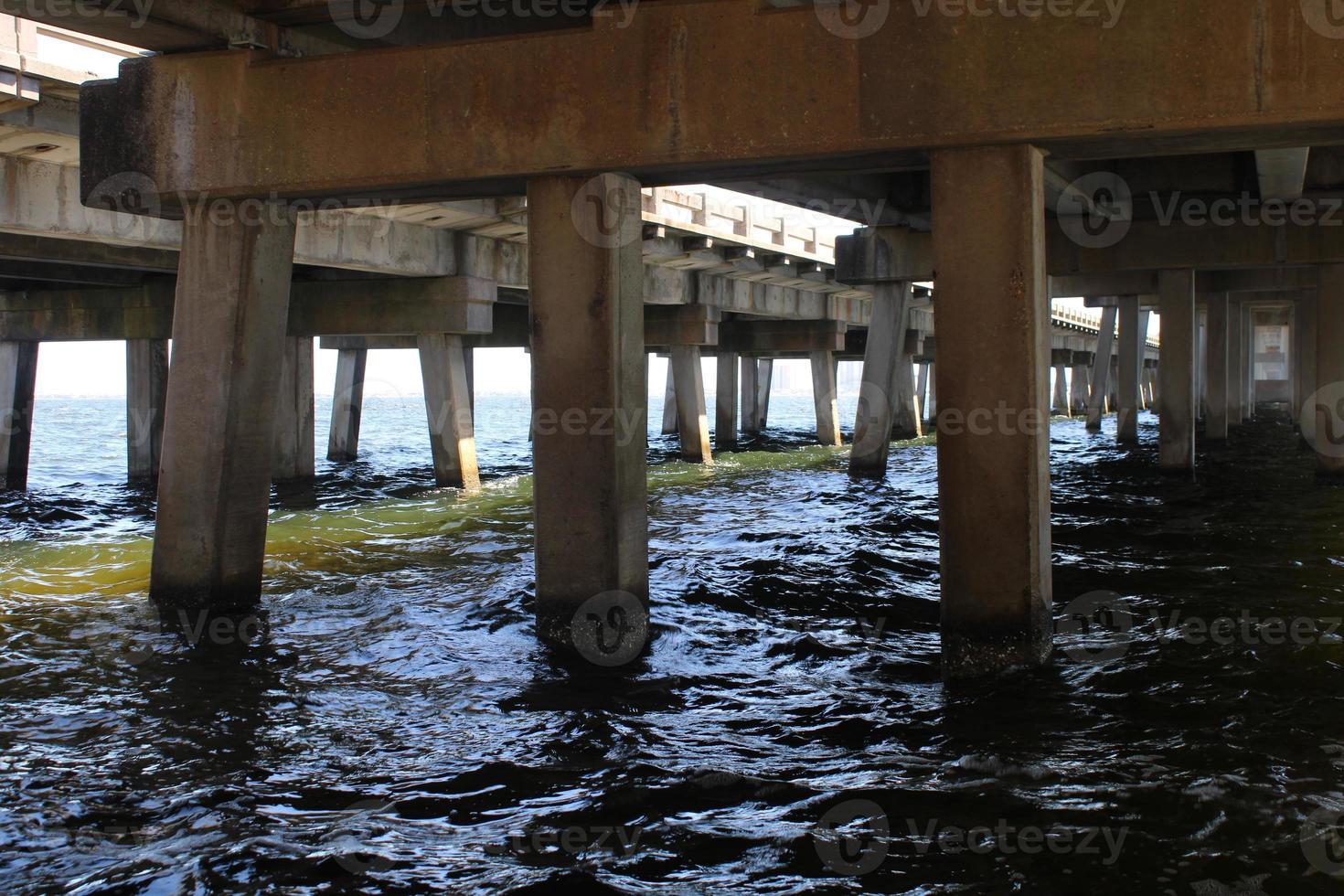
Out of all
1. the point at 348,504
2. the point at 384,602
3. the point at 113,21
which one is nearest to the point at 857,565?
the point at 384,602

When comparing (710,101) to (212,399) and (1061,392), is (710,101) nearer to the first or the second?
(212,399)

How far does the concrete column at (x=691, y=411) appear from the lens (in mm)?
26219

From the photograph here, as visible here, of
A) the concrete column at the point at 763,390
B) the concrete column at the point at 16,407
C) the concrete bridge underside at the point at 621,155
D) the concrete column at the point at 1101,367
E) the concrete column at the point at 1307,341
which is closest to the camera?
the concrete bridge underside at the point at 621,155

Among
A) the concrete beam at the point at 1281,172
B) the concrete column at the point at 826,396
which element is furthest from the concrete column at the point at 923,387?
the concrete beam at the point at 1281,172

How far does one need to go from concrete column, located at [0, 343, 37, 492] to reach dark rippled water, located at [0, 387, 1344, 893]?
919cm

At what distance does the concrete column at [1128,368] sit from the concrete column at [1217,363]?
170 centimetres

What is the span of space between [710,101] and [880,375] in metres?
14.0

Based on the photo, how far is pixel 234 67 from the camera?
852 cm

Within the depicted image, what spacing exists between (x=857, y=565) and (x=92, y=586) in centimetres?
732

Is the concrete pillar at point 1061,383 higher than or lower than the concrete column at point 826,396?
higher

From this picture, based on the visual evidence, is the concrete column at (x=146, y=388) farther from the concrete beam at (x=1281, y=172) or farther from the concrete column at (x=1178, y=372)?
the concrete column at (x=1178, y=372)

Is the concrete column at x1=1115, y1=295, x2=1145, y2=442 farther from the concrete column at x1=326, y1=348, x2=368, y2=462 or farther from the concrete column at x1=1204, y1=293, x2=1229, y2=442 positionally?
the concrete column at x1=326, y1=348, x2=368, y2=462

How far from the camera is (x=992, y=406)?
6977mm

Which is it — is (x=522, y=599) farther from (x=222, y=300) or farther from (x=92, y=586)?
(x=92, y=586)
